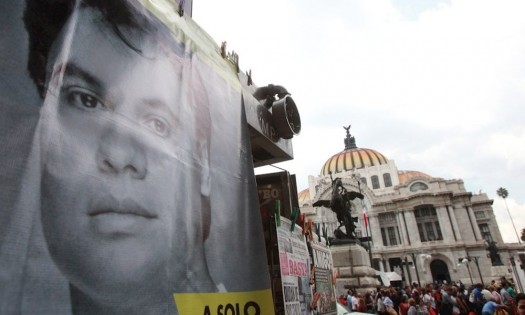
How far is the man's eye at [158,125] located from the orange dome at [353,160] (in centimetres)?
7436

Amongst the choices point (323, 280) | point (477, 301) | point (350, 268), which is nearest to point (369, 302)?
point (350, 268)

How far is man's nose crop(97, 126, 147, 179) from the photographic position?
7.38ft

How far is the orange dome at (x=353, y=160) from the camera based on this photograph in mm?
75375

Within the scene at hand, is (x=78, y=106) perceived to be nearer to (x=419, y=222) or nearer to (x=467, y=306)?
(x=467, y=306)

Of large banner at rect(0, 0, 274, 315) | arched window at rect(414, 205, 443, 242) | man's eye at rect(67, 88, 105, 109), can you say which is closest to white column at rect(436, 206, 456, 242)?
arched window at rect(414, 205, 443, 242)

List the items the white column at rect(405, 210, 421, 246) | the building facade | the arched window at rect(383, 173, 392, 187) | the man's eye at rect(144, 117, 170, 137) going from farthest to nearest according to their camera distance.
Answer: the arched window at rect(383, 173, 392, 187) → the white column at rect(405, 210, 421, 246) → the building facade → the man's eye at rect(144, 117, 170, 137)

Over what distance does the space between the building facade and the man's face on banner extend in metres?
50.5

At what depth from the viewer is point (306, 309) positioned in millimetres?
4250

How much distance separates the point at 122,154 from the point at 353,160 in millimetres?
78518

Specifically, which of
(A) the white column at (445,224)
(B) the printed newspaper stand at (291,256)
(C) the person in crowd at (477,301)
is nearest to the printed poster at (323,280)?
(B) the printed newspaper stand at (291,256)

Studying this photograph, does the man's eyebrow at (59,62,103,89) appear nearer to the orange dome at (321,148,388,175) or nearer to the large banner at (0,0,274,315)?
the large banner at (0,0,274,315)

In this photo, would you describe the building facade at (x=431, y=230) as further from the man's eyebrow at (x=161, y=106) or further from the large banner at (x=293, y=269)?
the man's eyebrow at (x=161, y=106)

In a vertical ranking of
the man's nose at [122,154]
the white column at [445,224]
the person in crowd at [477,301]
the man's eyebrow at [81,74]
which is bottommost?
the person in crowd at [477,301]

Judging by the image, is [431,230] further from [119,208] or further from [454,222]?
[119,208]
